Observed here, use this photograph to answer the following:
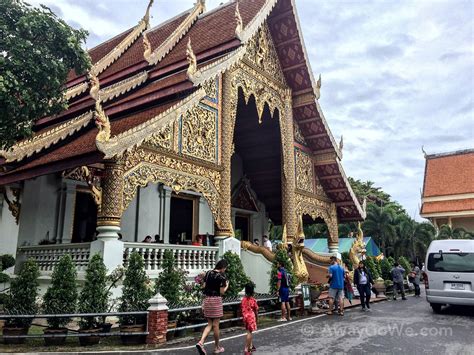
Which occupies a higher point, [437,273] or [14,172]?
[14,172]

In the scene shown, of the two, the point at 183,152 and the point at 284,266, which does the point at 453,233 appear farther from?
the point at 183,152

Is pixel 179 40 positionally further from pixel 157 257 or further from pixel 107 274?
pixel 107 274

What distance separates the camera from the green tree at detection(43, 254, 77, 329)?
6227 mm

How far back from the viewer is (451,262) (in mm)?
9695

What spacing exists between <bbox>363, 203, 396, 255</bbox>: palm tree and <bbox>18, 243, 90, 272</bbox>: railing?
25.1m

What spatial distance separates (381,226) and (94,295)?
86.4 feet

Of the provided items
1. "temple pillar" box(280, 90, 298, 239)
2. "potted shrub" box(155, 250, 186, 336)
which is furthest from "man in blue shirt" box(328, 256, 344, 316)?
"potted shrub" box(155, 250, 186, 336)

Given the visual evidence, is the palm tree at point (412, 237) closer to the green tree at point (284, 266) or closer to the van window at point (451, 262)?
the van window at point (451, 262)

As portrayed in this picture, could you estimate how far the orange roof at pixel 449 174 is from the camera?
109 ft

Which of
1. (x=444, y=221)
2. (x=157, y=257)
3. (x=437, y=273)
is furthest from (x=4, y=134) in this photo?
(x=444, y=221)

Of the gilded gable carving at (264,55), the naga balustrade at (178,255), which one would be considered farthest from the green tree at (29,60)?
the gilded gable carving at (264,55)

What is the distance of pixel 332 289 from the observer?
9.68 m

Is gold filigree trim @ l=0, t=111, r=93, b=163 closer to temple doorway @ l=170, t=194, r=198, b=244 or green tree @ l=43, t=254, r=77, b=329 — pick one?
green tree @ l=43, t=254, r=77, b=329

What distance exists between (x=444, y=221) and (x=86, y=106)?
31882 mm
